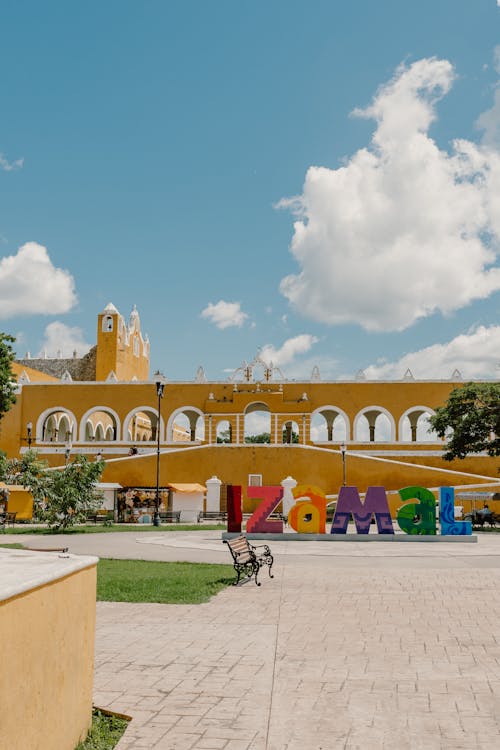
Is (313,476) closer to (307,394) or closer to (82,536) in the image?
(307,394)

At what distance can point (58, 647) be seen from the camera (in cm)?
354

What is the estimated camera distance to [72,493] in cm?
2097

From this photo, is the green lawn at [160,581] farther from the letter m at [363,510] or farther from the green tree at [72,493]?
the green tree at [72,493]

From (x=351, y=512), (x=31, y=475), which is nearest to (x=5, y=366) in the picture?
(x=31, y=475)

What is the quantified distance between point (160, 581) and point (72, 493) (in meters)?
11.3

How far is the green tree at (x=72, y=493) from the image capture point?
21.0 meters

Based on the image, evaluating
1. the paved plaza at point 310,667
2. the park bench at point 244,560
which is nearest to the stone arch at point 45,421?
the park bench at point 244,560

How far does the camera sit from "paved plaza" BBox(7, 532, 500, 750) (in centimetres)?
438

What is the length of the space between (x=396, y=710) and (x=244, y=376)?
36.7 m

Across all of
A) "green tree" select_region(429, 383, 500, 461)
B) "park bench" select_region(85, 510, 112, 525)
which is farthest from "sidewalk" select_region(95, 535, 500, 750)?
"green tree" select_region(429, 383, 500, 461)

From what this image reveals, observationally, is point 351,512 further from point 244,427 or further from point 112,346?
point 112,346

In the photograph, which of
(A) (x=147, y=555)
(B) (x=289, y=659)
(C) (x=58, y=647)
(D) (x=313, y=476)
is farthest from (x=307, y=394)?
(C) (x=58, y=647)

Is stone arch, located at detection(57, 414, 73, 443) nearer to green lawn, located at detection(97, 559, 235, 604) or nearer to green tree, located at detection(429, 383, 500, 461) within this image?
green tree, located at detection(429, 383, 500, 461)

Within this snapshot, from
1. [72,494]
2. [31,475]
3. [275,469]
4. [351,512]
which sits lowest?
[351,512]
